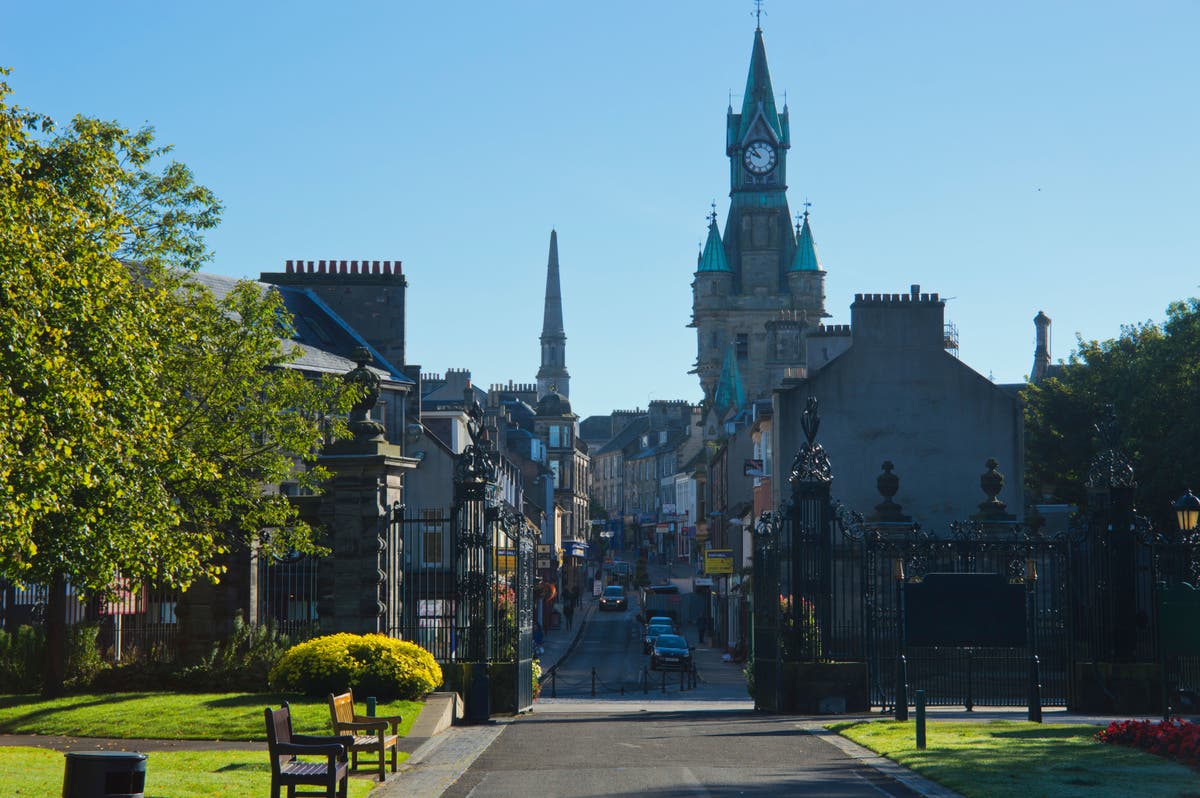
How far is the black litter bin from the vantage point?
12.7 meters

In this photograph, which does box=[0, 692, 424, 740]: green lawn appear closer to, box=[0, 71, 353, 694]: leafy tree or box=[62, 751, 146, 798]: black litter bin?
box=[0, 71, 353, 694]: leafy tree

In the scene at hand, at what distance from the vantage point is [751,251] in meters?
162

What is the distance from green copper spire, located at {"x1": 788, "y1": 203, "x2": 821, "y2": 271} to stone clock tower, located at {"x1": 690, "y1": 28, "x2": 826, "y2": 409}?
1364 mm

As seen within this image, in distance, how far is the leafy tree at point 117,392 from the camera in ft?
62.1

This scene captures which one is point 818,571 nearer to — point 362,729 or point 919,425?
point 362,729

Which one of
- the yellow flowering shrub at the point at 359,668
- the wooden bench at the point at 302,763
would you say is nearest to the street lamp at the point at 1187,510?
the yellow flowering shrub at the point at 359,668

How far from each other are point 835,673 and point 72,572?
12493 millimetres

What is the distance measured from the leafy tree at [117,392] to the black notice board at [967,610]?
32.7ft

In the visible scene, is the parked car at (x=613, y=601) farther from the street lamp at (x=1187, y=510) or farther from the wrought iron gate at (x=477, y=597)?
the street lamp at (x=1187, y=510)

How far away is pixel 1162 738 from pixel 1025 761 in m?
1.87

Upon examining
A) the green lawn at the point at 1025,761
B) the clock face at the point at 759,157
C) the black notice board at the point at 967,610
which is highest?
the clock face at the point at 759,157

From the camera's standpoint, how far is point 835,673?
2595 cm

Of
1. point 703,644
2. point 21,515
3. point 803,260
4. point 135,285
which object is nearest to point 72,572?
point 21,515

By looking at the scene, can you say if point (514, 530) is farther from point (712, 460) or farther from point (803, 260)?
point (803, 260)
